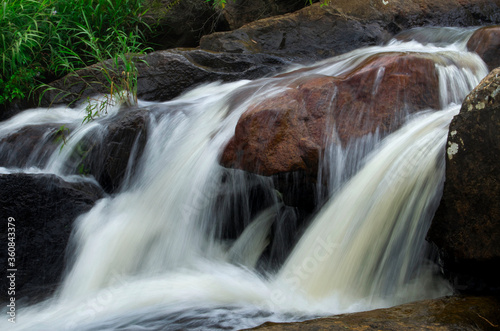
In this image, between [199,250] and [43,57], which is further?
[43,57]

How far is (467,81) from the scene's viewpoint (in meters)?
3.40

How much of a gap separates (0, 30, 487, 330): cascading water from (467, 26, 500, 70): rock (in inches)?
4.7

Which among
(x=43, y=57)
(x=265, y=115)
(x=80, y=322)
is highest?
(x=43, y=57)

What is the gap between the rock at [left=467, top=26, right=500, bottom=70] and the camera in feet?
12.4

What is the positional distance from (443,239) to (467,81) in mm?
1804

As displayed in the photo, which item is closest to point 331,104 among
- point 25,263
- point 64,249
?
point 64,249

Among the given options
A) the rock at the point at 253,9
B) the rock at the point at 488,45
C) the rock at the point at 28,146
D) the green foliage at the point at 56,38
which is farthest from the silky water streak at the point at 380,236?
the rock at the point at 253,9

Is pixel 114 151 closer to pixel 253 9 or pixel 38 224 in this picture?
pixel 38 224

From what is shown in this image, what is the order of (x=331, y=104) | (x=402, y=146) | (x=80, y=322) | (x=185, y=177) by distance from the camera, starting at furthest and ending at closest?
(x=185, y=177)
(x=331, y=104)
(x=402, y=146)
(x=80, y=322)

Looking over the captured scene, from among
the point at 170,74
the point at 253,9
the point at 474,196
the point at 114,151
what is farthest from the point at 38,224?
the point at 253,9

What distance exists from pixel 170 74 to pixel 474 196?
11.3ft

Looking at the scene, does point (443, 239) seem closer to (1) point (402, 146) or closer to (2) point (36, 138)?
(1) point (402, 146)

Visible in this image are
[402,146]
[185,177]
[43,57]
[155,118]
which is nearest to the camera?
[402,146]

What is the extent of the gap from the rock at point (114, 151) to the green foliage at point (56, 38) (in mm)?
662
